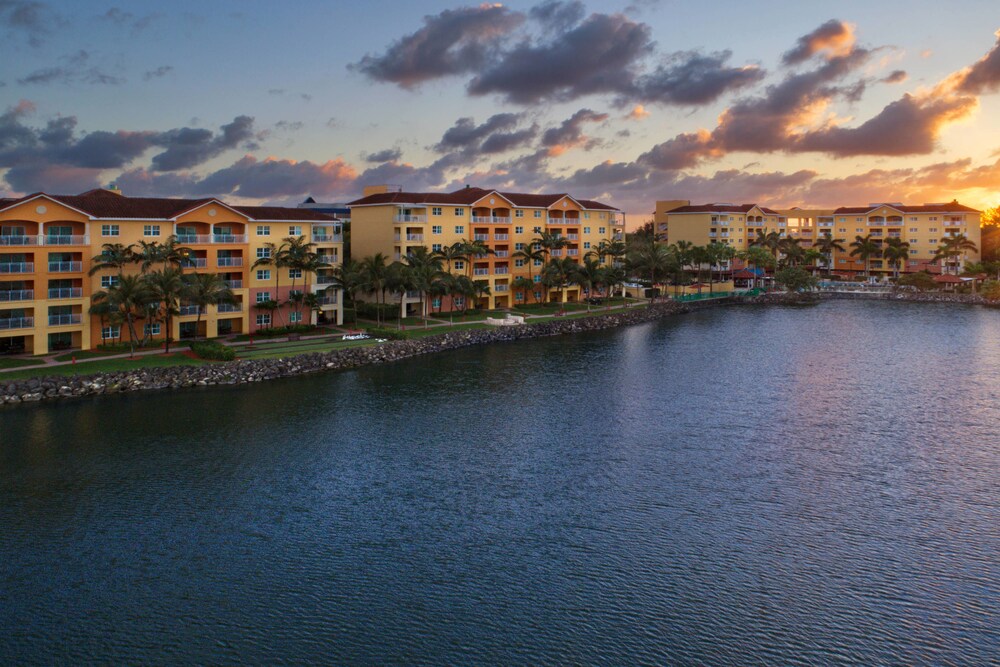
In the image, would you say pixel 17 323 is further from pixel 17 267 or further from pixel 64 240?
pixel 64 240

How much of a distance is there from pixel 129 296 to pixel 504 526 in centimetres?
4141

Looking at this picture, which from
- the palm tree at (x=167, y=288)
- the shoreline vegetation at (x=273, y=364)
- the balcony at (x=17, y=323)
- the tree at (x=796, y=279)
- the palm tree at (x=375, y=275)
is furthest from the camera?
the tree at (x=796, y=279)

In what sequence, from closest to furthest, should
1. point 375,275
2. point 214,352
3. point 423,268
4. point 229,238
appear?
point 214,352 < point 229,238 < point 375,275 < point 423,268

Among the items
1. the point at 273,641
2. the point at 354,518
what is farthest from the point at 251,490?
the point at 273,641

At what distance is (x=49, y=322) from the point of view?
59.2 meters

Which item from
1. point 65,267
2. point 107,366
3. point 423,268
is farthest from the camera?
point 423,268

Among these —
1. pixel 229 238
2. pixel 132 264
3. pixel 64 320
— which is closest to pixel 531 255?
pixel 229 238

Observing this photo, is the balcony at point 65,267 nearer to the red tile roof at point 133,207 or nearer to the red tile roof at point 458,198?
the red tile roof at point 133,207

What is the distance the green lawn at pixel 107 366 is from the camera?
52688 mm

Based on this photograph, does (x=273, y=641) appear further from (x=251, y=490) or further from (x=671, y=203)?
(x=671, y=203)

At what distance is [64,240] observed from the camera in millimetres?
60688

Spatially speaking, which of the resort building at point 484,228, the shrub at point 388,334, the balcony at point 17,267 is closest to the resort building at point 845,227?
the resort building at point 484,228

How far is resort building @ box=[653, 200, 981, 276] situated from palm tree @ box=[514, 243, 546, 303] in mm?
66214

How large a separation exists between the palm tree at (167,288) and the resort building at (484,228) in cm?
2793
